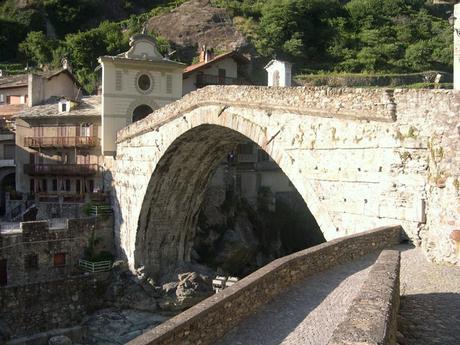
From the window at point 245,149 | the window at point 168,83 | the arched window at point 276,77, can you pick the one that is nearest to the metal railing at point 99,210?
the window at point 168,83

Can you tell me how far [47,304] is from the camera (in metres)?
19.9

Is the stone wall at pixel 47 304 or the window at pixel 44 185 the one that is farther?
the window at pixel 44 185

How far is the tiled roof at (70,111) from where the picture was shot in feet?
85.5

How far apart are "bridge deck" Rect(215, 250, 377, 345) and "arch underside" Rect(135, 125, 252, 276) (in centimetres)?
1109

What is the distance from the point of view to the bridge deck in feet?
20.0

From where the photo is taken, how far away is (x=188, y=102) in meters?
17.0

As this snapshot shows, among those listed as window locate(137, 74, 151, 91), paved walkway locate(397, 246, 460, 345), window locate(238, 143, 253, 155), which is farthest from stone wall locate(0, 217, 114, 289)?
paved walkway locate(397, 246, 460, 345)

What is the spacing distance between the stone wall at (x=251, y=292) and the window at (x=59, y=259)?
15824 mm

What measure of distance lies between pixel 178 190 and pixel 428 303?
16707 mm

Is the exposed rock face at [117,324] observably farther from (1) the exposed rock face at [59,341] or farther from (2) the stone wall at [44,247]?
(2) the stone wall at [44,247]

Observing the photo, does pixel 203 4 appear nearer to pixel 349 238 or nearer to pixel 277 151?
pixel 277 151

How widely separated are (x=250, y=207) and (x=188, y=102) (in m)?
12.3

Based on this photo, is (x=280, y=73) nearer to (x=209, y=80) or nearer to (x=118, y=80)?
(x=209, y=80)

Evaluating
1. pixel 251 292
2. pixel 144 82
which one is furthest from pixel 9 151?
pixel 251 292
